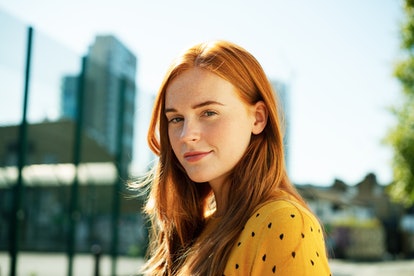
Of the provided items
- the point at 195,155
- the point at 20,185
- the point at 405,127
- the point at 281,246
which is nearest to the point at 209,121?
the point at 195,155

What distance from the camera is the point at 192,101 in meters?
1.63

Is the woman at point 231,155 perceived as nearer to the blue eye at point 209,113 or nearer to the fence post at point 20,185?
the blue eye at point 209,113

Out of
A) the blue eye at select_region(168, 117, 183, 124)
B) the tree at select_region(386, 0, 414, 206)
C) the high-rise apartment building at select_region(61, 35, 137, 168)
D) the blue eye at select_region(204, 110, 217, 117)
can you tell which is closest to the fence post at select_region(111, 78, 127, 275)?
the high-rise apartment building at select_region(61, 35, 137, 168)

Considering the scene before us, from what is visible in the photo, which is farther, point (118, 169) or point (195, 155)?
point (118, 169)

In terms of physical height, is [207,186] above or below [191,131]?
below

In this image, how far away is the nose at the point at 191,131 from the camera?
164 cm

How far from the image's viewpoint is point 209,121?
5.34 ft

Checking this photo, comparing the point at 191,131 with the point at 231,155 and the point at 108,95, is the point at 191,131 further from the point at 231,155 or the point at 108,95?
the point at 108,95

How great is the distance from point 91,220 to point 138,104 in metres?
2.09

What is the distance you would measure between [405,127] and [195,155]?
638 inches

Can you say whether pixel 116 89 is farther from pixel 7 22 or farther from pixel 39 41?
pixel 7 22

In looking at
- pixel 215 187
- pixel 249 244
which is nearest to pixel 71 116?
pixel 215 187

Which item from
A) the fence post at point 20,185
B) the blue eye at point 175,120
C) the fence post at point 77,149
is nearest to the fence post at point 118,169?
the fence post at point 77,149

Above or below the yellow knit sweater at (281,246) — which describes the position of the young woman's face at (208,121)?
above
